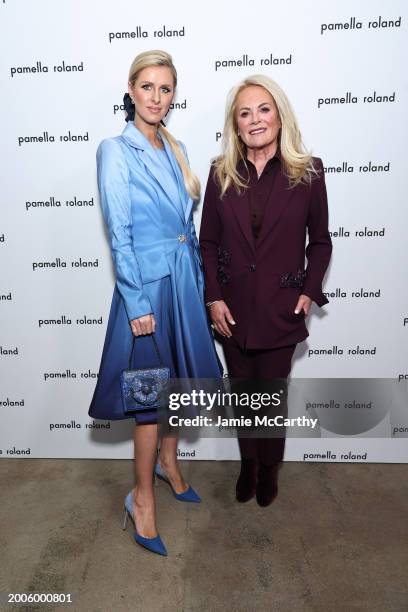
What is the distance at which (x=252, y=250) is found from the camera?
85.0 inches

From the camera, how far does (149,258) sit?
210 cm

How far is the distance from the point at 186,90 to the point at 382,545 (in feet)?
7.25

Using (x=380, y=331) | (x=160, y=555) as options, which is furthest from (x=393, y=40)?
(x=160, y=555)

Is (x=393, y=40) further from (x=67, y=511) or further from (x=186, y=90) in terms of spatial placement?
(x=67, y=511)

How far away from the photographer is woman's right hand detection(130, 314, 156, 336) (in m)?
2.04

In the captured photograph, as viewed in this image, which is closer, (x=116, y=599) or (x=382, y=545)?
(x=116, y=599)

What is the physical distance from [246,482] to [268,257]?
114 cm

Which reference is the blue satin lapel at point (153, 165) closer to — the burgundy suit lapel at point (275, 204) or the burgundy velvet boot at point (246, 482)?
the burgundy suit lapel at point (275, 204)

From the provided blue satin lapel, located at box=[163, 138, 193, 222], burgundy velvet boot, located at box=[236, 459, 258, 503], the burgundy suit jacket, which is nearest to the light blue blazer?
blue satin lapel, located at box=[163, 138, 193, 222]

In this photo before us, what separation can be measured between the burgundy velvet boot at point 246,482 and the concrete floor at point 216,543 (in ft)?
0.13

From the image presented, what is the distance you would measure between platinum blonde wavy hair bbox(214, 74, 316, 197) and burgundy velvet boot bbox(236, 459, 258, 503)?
132 cm

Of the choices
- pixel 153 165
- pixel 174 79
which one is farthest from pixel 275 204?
pixel 174 79

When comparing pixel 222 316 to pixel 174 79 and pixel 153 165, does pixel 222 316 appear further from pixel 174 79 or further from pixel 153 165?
pixel 174 79

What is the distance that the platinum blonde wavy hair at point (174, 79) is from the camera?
2018 mm
